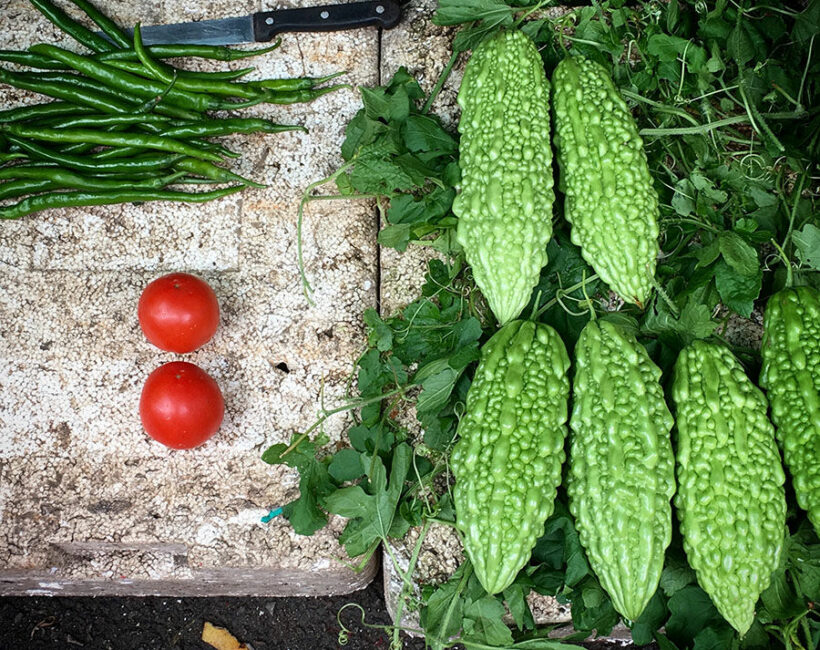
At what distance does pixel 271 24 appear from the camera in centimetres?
198

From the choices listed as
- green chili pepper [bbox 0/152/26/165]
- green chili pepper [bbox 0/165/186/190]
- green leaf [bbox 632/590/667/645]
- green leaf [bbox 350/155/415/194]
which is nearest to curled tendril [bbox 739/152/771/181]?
→ green leaf [bbox 350/155/415/194]

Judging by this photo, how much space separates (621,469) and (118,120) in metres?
1.64

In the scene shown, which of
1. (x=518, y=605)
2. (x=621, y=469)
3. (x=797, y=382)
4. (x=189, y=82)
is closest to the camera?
(x=621, y=469)

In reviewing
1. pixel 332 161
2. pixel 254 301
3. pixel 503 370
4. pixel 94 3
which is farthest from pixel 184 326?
pixel 94 3

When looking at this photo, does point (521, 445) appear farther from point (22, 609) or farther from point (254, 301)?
point (22, 609)

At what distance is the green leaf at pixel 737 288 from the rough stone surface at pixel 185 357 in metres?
0.95

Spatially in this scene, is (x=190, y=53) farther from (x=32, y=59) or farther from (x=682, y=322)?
(x=682, y=322)

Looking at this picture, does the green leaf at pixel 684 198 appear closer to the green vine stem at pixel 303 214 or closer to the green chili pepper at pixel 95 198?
the green vine stem at pixel 303 214

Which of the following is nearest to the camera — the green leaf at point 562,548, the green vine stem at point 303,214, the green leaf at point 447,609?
the green leaf at point 562,548

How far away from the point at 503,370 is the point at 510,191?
1.36 feet

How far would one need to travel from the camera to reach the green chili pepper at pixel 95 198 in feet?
6.44

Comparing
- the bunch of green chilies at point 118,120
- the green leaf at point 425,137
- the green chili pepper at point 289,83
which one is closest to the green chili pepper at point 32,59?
the bunch of green chilies at point 118,120

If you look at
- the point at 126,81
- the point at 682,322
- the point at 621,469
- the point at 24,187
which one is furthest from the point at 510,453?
the point at 24,187

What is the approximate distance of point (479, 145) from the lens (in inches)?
63.9
